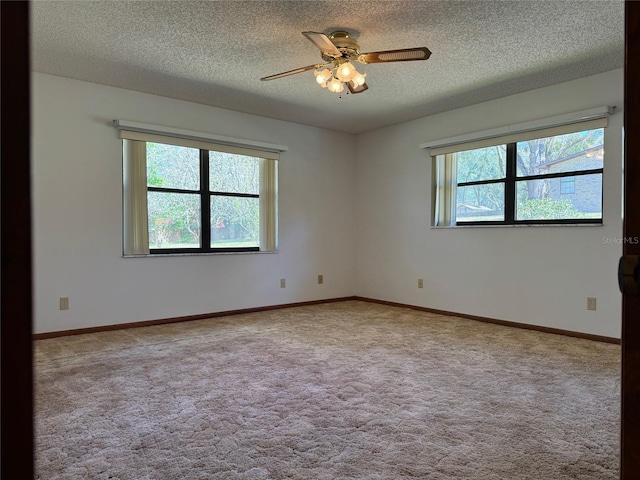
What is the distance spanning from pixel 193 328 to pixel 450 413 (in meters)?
2.88

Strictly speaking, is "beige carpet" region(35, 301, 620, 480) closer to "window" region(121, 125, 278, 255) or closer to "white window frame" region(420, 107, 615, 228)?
"window" region(121, 125, 278, 255)

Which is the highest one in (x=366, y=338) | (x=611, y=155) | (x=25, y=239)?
(x=611, y=155)

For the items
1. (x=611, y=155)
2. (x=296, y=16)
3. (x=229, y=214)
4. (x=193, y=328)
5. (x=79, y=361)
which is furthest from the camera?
(x=229, y=214)

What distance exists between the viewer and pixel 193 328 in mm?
4250

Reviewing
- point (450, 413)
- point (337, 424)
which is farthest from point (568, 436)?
point (337, 424)

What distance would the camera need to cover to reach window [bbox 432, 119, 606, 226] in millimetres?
3914

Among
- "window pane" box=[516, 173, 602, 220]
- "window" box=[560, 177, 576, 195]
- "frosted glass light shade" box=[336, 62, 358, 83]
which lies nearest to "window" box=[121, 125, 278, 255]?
"frosted glass light shade" box=[336, 62, 358, 83]

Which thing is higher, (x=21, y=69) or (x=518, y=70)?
(x=518, y=70)

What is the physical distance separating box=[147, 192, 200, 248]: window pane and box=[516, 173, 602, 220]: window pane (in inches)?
144

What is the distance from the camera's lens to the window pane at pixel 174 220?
448 centimetres

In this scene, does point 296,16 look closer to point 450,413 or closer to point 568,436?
point 450,413

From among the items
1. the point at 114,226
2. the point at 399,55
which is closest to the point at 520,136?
the point at 399,55

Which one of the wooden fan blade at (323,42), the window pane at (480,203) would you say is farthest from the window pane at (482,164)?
the wooden fan blade at (323,42)

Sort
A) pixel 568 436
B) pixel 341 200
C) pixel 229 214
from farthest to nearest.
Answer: pixel 341 200
pixel 229 214
pixel 568 436
